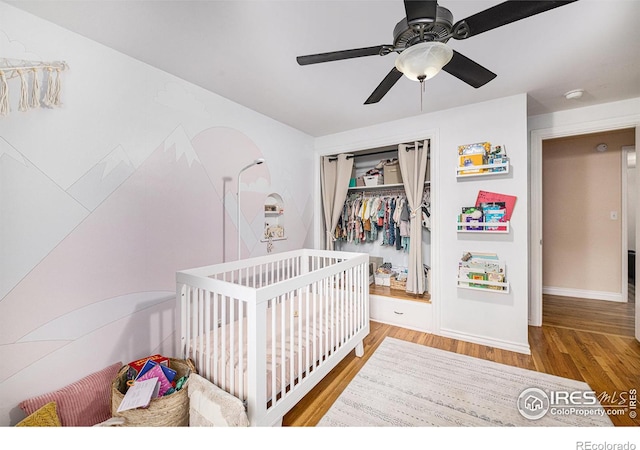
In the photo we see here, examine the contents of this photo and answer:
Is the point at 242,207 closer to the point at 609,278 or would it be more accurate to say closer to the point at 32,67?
the point at 32,67

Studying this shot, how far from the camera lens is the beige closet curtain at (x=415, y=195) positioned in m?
2.99

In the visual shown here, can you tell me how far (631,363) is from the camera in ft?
7.07

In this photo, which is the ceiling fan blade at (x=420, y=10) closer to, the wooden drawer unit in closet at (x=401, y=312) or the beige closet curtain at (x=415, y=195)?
the beige closet curtain at (x=415, y=195)

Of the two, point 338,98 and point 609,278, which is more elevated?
point 338,98

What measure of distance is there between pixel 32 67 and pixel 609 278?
19.8 feet

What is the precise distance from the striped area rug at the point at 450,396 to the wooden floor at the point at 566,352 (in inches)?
3.9

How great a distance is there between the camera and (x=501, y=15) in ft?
3.37

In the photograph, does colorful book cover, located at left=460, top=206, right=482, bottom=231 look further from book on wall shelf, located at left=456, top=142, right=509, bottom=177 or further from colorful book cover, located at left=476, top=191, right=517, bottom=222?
book on wall shelf, located at left=456, top=142, right=509, bottom=177

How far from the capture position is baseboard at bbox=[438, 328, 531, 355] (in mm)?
2422

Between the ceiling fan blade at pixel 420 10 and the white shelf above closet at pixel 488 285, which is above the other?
the ceiling fan blade at pixel 420 10

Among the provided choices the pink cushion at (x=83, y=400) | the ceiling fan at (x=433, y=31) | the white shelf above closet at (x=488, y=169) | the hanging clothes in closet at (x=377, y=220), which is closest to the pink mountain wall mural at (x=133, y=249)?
the pink cushion at (x=83, y=400)

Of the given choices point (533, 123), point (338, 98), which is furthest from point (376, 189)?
point (533, 123)

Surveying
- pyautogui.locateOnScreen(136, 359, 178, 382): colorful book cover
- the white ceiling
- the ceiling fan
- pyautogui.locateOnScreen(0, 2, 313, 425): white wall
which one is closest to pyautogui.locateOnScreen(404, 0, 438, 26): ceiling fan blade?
the ceiling fan

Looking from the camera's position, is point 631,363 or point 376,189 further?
point 376,189
